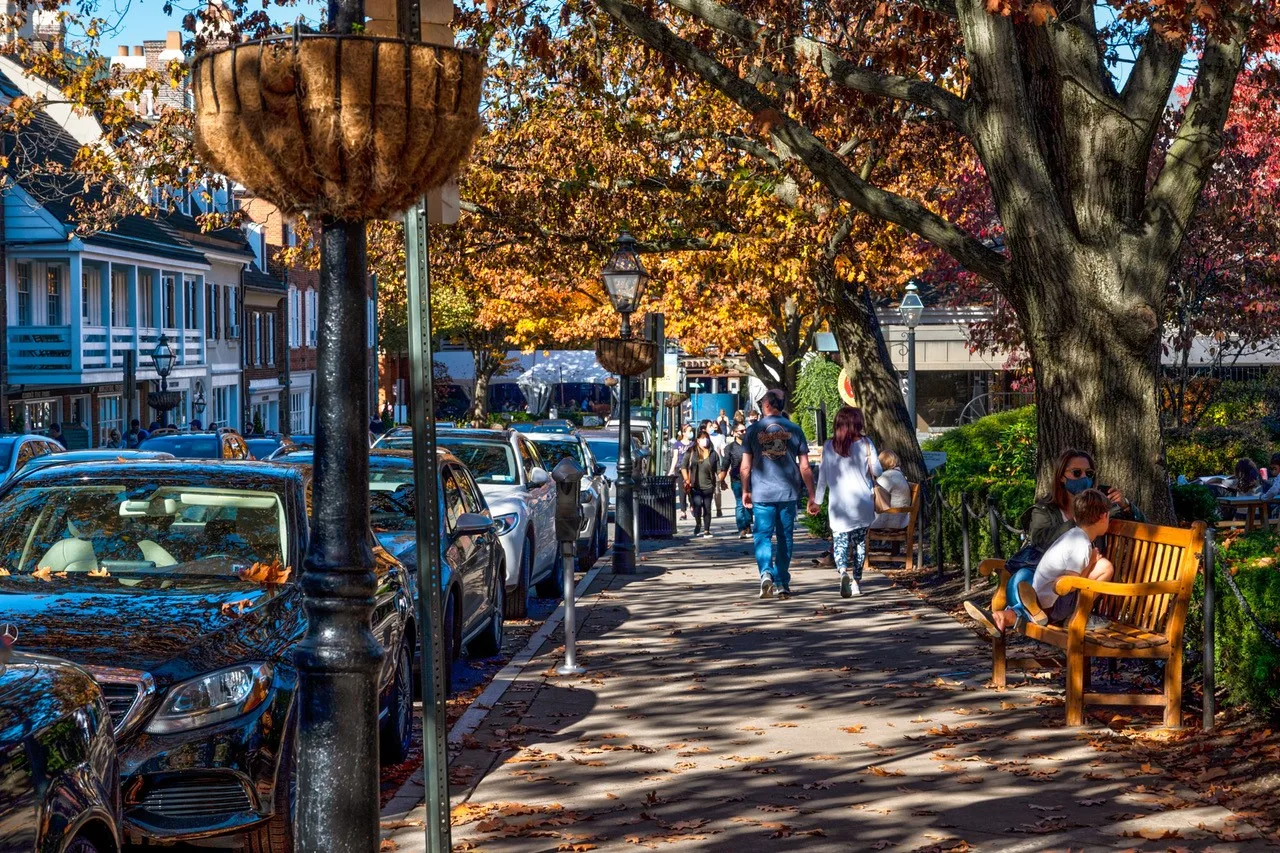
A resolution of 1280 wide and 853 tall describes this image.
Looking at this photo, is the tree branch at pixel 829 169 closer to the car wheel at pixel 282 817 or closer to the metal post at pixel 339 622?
the car wheel at pixel 282 817

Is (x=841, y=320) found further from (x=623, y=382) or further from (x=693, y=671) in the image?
(x=693, y=671)

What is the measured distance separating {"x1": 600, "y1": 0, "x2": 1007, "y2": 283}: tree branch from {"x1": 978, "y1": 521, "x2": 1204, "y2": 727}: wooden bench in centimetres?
251

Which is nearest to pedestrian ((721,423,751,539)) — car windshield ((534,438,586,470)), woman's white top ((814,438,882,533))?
car windshield ((534,438,586,470))

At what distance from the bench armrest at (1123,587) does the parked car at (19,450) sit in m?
12.6

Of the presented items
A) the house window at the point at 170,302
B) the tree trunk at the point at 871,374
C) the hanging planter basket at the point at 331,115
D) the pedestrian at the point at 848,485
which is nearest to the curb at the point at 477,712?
the hanging planter basket at the point at 331,115

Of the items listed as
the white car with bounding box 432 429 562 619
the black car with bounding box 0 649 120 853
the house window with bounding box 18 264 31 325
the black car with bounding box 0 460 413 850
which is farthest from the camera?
the house window with bounding box 18 264 31 325

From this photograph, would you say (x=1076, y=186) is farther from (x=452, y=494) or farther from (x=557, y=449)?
(x=557, y=449)

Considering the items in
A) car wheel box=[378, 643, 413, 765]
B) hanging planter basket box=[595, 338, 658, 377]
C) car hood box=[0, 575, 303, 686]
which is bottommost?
car wheel box=[378, 643, 413, 765]

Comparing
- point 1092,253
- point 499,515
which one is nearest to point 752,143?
point 499,515

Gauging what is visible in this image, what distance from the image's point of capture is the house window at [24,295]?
1583 inches

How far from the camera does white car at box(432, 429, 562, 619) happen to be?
14.6 metres

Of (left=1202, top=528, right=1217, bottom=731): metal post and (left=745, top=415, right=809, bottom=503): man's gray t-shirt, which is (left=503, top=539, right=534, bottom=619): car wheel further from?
(left=1202, top=528, right=1217, bottom=731): metal post

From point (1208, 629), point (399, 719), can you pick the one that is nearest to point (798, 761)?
point (399, 719)

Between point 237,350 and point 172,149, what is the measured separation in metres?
37.4
